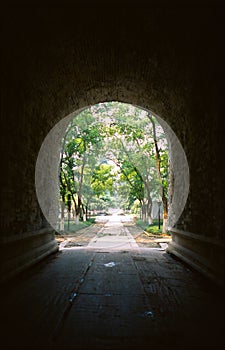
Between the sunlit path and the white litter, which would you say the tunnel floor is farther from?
the sunlit path

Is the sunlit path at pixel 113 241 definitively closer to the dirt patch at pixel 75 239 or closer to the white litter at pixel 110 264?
the dirt patch at pixel 75 239

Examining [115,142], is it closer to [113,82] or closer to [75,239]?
[75,239]

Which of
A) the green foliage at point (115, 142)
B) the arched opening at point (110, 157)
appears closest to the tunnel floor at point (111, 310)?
the arched opening at point (110, 157)

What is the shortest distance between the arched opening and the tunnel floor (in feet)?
8.10

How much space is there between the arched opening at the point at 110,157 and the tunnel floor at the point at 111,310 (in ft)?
8.10

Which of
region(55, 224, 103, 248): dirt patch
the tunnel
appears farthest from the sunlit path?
the tunnel

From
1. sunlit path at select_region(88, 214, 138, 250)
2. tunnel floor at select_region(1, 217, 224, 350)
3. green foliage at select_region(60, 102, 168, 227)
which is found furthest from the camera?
green foliage at select_region(60, 102, 168, 227)

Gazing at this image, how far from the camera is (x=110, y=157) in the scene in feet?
79.0

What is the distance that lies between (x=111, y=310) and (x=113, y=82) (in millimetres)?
4703

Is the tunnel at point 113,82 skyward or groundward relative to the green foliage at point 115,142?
groundward

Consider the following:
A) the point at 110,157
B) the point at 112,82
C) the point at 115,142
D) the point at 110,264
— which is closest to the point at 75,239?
the point at 110,264

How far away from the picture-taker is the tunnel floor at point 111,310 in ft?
8.20

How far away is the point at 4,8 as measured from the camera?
11.1 feet

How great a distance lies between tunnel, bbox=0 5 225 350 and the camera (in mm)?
3881
